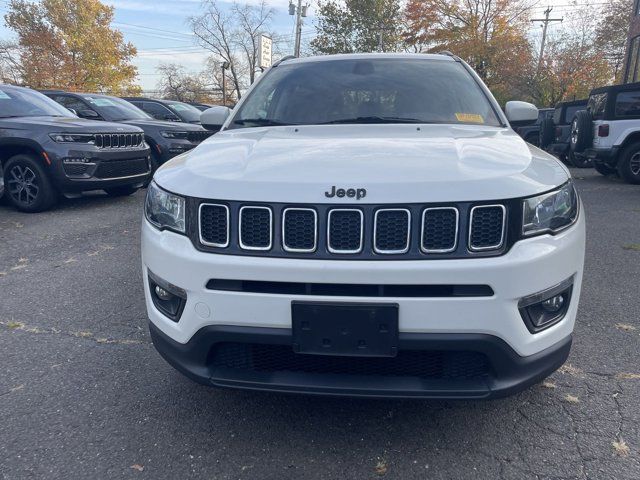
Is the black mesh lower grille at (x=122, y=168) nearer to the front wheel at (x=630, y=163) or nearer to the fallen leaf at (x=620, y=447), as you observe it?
the fallen leaf at (x=620, y=447)

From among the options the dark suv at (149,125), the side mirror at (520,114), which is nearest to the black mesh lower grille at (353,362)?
the side mirror at (520,114)

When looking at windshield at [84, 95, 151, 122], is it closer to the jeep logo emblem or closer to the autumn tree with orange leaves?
the jeep logo emblem

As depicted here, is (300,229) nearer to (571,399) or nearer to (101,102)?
(571,399)

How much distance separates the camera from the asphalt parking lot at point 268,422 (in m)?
2.04

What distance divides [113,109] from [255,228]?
8888 mm

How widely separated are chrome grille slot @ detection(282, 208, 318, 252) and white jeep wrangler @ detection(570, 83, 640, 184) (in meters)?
10.1

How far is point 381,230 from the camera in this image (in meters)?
1.85

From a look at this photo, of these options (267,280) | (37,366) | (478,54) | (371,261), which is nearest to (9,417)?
(37,366)

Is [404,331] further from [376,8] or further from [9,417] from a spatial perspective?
[376,8]

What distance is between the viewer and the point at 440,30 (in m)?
29.1

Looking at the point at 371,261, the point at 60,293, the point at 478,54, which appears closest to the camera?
the point at 371,261

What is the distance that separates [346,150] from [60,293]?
2916 mm

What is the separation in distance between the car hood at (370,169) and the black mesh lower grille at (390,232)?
2.4 inches

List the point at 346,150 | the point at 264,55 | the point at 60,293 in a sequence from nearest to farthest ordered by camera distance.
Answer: the point at 346,150 → the point at 60,293 → the point at 264,55
